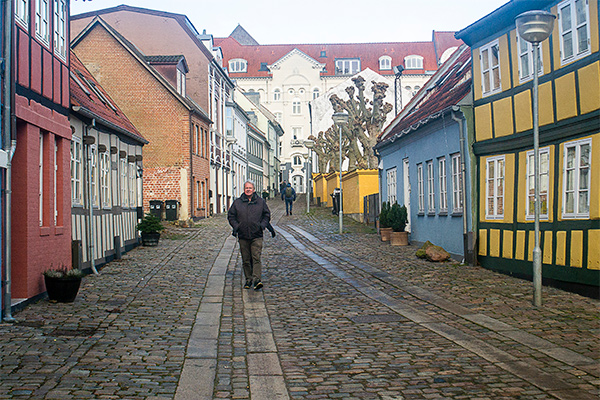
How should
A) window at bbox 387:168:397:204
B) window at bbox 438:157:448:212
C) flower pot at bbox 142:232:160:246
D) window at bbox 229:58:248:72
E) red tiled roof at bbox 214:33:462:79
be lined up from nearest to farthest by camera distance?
window at bbox 438:157:448:212 < flower pot at bbox 142:232:160:246 < window at bbox 387:168:397:204 < red tiled roof at bbox 214:33:462:79 < window at bbox 229:58:248:72

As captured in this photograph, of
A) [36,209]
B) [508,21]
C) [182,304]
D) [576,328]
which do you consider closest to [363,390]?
[576,328]

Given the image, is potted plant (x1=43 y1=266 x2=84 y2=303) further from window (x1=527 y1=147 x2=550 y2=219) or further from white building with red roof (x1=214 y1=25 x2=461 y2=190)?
white building with red roof (x1=214 y1=25 x2=461 y2=190)

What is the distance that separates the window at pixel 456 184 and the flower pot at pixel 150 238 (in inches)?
351

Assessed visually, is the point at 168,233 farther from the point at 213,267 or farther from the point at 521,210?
the point at 521,210

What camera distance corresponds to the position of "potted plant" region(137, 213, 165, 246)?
20.0 metres

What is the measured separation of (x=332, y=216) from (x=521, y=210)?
2376cm

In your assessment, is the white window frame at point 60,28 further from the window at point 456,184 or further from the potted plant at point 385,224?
the potted plant at point 385,224

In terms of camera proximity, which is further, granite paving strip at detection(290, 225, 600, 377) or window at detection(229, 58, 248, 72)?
window at detection(229, 58, 248, 72)

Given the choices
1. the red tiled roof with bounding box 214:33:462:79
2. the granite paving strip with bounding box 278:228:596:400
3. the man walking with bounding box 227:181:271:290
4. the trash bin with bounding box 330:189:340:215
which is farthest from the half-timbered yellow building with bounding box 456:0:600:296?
the red tiled roof with bounding box 214:33:462:79

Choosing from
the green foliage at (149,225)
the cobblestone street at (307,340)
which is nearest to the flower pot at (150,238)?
the green foliage at (149,225)

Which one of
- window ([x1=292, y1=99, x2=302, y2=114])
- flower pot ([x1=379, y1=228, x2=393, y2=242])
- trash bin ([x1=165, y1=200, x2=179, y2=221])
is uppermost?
window ([x1=292, y1=99, x2=302, y2=114])

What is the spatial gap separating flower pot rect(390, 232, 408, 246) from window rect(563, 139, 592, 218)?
9.23 meters

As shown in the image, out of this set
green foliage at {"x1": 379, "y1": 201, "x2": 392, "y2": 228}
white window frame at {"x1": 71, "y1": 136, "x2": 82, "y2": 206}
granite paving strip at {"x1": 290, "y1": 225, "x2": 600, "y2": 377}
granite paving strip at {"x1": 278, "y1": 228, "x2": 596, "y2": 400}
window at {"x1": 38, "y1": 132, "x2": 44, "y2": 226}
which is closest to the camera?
granite paving strip at {"x1": 278, "y1": 228, "x2": 596, "y2": 400}

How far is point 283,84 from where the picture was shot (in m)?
86.0
